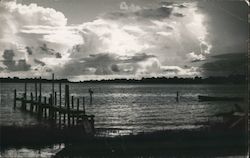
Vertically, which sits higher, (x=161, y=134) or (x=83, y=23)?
(x=83, y=23)

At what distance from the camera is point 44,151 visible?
18.3 metres

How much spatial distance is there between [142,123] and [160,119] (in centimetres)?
323

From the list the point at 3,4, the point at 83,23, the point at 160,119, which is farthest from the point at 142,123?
the point at 3,4

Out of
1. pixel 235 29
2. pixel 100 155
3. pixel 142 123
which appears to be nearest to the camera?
pixel 100 155

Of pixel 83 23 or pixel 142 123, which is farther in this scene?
pixel 142 123

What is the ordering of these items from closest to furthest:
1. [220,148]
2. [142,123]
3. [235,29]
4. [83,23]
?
[220,148] < [83,23] < [235,29] < [142,123]

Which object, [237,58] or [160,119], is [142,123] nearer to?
[160,119]

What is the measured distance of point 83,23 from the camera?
75.4ft

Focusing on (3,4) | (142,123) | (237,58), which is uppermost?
(3,4)

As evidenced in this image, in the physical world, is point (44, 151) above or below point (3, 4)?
below

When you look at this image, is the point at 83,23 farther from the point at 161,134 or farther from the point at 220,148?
the point at 220,148

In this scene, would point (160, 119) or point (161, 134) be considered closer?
point (161, 134)

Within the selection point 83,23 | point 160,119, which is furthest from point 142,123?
point 83,23

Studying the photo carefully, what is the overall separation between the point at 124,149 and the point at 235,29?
9.94m
